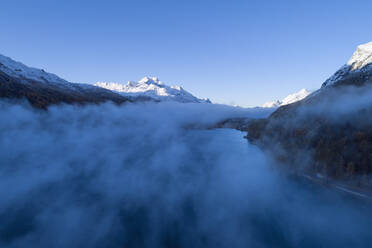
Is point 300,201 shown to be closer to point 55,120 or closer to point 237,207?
point 237,207

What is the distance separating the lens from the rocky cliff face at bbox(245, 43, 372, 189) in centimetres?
3453

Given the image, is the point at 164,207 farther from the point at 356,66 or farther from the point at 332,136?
the point at 356,66

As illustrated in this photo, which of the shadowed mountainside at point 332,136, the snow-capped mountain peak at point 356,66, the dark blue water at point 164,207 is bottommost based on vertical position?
the dark blue water at point 164,207

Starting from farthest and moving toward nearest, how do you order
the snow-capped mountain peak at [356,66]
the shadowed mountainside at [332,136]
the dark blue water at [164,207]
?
the snow-capped mountain peak at [356,66], the shadowed mountainside at [332,136], the dark blue water at [164,207]

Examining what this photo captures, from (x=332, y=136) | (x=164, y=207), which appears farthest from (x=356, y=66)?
(x=164, y=207)

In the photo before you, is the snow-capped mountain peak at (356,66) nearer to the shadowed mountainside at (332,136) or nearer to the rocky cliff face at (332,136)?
the rocky cliff face at (332,136)

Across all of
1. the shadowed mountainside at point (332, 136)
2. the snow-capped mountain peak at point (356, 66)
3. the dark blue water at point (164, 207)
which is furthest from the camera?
the snow-capped mountain peak at point (356, 66)

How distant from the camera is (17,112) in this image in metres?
75.2

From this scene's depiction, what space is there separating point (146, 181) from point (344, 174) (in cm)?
4951

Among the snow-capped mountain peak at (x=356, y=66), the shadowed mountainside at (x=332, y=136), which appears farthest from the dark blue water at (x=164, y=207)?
the snow-capped mountain peak at (x=356, y=66)

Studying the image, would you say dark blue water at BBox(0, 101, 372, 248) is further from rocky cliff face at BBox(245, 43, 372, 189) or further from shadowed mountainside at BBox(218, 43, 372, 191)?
rocky cliff face at BBox(245, 43, 372, 189)

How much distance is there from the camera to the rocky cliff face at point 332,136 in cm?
3453

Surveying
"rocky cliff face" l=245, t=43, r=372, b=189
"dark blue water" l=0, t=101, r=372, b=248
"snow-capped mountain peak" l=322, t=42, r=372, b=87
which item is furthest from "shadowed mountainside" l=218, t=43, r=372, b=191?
"snow-capped mountain peak" l=322, t=42, r=372, b=87

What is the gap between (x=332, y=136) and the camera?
40375 mm
